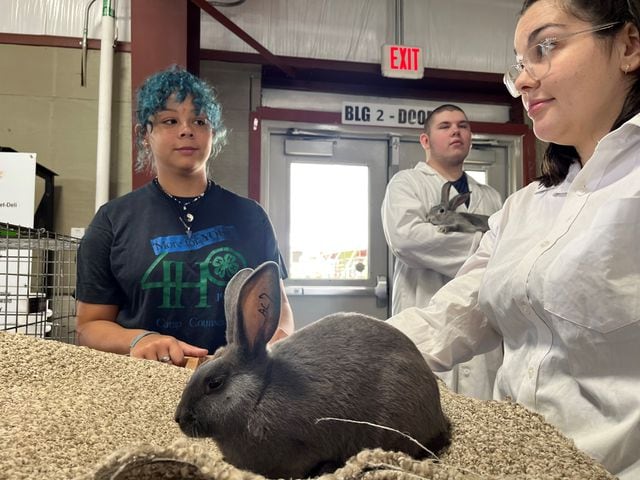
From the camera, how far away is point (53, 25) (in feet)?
8.13

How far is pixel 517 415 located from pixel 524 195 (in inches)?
17.2

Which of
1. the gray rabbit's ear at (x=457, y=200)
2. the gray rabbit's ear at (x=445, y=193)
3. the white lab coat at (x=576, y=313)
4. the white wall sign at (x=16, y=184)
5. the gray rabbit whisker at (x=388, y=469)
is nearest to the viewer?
the gray rabbit whisker at (x=388, y=469)

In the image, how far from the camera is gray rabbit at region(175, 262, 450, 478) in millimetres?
363

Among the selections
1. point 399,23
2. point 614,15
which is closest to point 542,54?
point 614,15

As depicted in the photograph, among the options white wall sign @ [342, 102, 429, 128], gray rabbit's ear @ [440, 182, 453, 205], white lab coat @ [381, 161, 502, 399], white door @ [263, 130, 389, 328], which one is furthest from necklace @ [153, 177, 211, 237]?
white wall sign @ [342, 102, 429, 128]

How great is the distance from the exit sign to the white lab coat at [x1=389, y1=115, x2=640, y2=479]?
219 cm

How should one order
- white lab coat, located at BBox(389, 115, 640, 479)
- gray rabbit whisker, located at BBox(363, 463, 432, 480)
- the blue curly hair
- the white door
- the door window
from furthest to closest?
1. the white door
2. the door window
3. the blue curly hair
4. white lab coat, located at BBox(389, 115, 640, 479)
5. gray rabbit whisker, located at BBox(363, 463, 432, 480)

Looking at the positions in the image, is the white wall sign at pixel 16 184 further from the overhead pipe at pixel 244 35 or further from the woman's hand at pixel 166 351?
the woman's hand at pixel 166 351

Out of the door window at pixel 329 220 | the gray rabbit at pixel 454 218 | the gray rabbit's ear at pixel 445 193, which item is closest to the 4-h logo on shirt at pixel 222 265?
the door window at pixel 329 220

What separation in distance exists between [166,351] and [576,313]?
1.60 feet

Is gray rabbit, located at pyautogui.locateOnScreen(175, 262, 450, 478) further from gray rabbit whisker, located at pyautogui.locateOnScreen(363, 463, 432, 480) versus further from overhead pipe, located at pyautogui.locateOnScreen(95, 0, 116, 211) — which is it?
overhead pipe, located at pyautogui.locateOnScreen(95, 0, 116, 211)

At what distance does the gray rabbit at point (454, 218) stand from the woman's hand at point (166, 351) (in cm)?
111

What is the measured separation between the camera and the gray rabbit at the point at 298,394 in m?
0.36

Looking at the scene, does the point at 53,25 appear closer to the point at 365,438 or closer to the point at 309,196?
the point at 309,196
